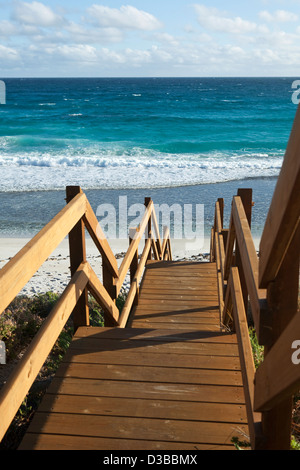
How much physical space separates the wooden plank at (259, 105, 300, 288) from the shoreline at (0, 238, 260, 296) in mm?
6013

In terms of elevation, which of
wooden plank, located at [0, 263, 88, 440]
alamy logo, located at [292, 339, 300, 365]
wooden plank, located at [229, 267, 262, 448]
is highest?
alamy logo, located at [292, 339, 300, 365]

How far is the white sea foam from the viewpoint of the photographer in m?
17.4

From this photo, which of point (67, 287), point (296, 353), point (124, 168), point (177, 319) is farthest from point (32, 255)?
point (124, 168)

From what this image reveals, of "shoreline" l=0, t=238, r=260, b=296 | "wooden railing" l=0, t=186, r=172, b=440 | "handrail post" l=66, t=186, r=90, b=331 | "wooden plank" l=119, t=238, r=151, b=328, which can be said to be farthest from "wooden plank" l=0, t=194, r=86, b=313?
"shoreline" l=0, t=238, r=260, b=296

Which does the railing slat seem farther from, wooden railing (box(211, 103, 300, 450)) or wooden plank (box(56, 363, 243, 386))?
wooden plank (box(56, 363, 243, 386))

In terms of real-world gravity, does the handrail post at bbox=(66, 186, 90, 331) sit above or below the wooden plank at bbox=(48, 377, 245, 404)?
above

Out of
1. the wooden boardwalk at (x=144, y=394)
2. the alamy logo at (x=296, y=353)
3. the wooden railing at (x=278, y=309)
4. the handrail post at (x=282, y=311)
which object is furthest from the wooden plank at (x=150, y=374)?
the alamy logo at (x=296, y=353)

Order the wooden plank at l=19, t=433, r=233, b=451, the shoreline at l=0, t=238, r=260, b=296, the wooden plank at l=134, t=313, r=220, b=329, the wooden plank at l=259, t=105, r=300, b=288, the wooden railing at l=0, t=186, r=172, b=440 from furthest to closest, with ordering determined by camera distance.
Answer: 1. the shoreline at l=0, t=238, r=260, b=296
2. the wooden plank at l=134, t=313, r=220, b=329
3. the wooden plank at l=19, t=433, r=233, b=451
4. the wooden railing at l=0, t=186, r=172, b=440
5. the wooden plank at l=259, t=105, r=300, b=288

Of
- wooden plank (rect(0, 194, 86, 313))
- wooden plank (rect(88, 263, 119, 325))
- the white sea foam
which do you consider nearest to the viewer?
wooden plank (rect(0, 194, 86, 313))

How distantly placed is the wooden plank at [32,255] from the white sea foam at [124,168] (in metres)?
14.2

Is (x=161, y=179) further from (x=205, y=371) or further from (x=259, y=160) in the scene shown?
(x=205, y=371)

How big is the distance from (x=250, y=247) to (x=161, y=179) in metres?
16.0

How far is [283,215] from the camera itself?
45.9 inches

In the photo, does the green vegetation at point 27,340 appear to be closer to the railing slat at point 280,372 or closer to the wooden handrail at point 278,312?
the wooden handrail at point 278,312
